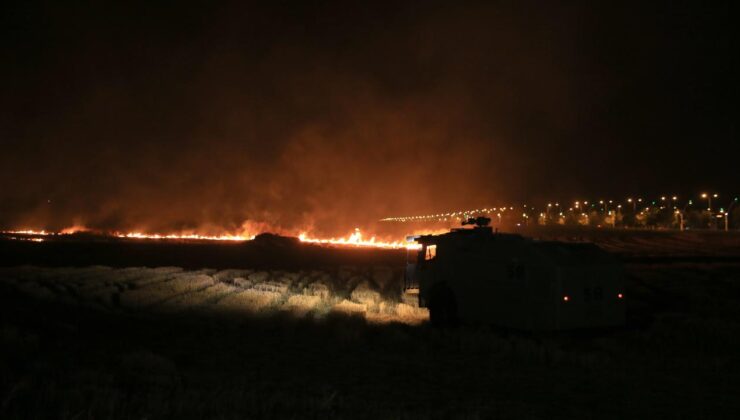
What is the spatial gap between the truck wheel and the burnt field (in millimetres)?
614

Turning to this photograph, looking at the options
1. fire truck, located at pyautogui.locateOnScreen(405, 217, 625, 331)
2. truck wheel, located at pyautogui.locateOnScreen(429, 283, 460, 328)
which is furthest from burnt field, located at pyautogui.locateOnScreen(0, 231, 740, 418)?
truck wheel, located at pyautogui.locateOnScreen(429, 283, 460, 328)

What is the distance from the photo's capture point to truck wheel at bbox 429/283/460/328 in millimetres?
18344

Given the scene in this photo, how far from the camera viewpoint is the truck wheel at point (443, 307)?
1834 cm

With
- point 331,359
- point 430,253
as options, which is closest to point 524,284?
point 430,253

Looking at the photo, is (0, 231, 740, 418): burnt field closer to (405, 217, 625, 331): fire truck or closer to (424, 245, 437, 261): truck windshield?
(405, 217, 625, 331): fire truck

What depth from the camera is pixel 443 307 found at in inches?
731

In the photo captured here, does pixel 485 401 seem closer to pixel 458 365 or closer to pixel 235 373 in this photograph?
pixel 458 365

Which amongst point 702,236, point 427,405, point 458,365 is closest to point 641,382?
point 458,365

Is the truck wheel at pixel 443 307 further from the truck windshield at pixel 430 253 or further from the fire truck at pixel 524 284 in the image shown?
the truck windshield at pixel 430 253

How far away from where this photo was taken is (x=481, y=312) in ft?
57.6

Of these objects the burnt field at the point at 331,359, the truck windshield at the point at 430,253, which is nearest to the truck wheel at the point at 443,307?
the burnt field at the point at 331,359

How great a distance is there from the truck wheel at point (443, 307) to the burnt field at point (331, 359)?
61cm

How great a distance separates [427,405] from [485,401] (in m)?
0.94

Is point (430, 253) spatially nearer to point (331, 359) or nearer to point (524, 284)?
point (524, 284)
